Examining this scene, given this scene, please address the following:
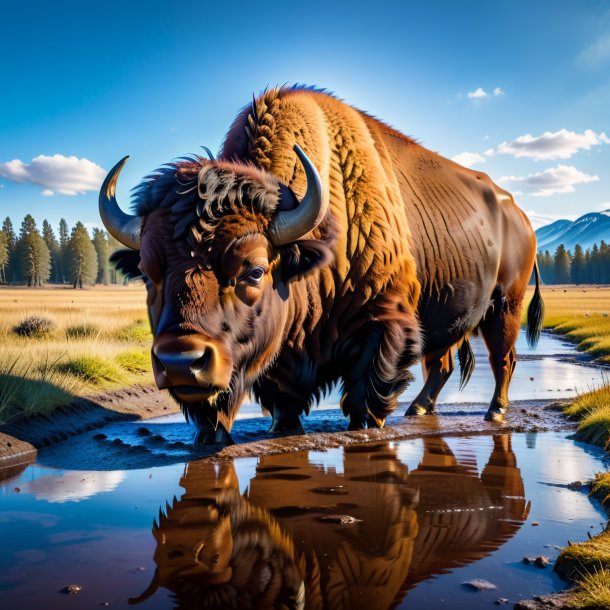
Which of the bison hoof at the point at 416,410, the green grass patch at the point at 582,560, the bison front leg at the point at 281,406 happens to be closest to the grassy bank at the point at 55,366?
the bison front leg at the point at 281,406

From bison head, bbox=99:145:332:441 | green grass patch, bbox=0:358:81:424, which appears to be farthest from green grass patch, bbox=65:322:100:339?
bison head, bbox=99:145:332:441

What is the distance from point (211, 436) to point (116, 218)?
1.88 metres

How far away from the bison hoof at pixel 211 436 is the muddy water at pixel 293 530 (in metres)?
0.51

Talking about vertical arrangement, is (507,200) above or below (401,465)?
above

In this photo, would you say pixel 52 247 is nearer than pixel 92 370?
No

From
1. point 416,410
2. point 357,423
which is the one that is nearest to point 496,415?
point 416,410

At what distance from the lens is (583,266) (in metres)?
122

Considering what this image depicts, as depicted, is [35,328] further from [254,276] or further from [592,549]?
[592,549]

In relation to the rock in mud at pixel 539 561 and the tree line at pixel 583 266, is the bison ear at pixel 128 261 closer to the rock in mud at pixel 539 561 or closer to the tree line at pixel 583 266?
the rock in mud at pixel 539 561

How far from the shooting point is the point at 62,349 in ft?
31.3

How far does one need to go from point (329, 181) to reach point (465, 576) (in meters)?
3.78

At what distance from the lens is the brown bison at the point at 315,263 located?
13.8ft

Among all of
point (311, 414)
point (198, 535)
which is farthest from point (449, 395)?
point (198, 535)

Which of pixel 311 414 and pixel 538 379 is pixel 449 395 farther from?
pixel 311 414
